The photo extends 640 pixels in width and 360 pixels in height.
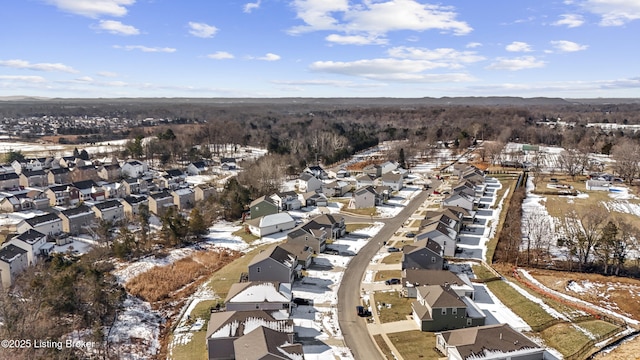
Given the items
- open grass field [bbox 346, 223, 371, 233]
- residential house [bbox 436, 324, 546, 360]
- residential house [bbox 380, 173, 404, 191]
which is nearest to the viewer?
residential house [bbox 436, 324, 546, 360]

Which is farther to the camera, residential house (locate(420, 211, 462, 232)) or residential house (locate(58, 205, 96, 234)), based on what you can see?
residential house (locate(58, 205, 96, 234))

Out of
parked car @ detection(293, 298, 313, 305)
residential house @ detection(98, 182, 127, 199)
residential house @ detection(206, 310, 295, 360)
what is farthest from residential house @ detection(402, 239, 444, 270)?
residential house @ detection(98, 182, 127, 199)

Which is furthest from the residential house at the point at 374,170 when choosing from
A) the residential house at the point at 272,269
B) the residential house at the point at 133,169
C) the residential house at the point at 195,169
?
the residential house at the point at 272,269

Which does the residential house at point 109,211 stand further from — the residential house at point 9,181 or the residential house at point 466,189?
the residential house at point 466,189

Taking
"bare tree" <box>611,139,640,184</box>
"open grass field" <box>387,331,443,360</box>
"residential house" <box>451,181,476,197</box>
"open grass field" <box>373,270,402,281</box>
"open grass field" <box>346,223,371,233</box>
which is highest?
"bare tree" <box>611,139,640,184</box>

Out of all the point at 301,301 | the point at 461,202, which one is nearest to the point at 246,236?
the point at 301,301

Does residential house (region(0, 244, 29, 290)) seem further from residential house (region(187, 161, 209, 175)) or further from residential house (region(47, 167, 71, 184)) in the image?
residential house (region(187, 161, 209, 175))

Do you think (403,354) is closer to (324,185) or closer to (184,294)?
(184,294)
